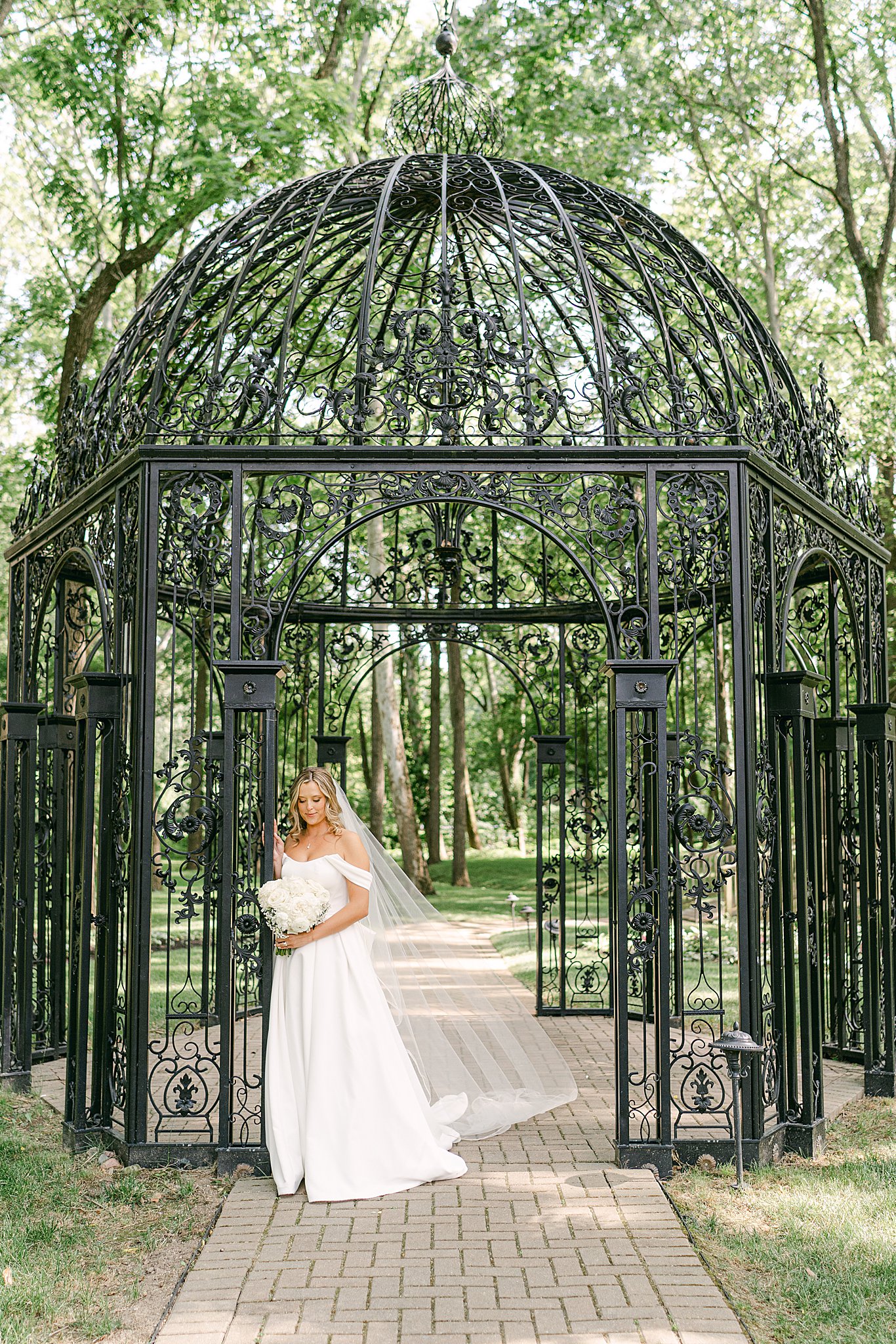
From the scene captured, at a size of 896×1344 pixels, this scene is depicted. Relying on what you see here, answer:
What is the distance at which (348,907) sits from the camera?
5.88 metres

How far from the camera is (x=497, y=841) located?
1326 inches

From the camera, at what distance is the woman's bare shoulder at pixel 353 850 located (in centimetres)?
600

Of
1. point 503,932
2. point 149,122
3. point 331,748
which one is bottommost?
point 503,932

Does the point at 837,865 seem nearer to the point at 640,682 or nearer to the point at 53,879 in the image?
the point at 640,682

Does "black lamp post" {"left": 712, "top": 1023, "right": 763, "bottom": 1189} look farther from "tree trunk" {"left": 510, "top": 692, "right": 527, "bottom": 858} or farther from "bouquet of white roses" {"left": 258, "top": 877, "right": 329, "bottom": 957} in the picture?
"tree trunk" {"left": 510, "top": 692, "right": 527, "bottom": 858}

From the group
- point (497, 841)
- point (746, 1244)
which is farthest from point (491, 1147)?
point (497, 841)

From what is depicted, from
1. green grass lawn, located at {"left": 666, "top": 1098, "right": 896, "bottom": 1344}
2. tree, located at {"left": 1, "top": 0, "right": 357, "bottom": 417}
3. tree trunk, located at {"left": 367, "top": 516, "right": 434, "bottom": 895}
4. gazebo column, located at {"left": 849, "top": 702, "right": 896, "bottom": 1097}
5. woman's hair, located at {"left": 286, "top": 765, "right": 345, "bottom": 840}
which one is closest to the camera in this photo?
green grass lawn, located at {"left": 666, "top": 1098, "right": 896, "bottom": 1344}

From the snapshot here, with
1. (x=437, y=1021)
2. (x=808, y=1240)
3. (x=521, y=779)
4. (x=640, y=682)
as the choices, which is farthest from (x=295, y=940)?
(x=521, y=779)

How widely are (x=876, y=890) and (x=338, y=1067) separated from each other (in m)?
4.10

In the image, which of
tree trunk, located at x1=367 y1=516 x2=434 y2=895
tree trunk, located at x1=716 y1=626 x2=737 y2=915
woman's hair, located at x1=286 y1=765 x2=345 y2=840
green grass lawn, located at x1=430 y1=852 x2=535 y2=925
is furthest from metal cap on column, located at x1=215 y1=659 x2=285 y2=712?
green grass lawn, located at x1=430 y1=852 x2=535 y2=925

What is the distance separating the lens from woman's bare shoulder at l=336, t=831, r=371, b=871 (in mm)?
6000

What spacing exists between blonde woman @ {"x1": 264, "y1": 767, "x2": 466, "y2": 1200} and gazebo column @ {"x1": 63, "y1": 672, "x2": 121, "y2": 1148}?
40.8 inches

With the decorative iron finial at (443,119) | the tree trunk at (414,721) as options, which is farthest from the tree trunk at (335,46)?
the tree trunk at (414,721)

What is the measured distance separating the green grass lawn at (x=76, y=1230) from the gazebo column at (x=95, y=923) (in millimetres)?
295
